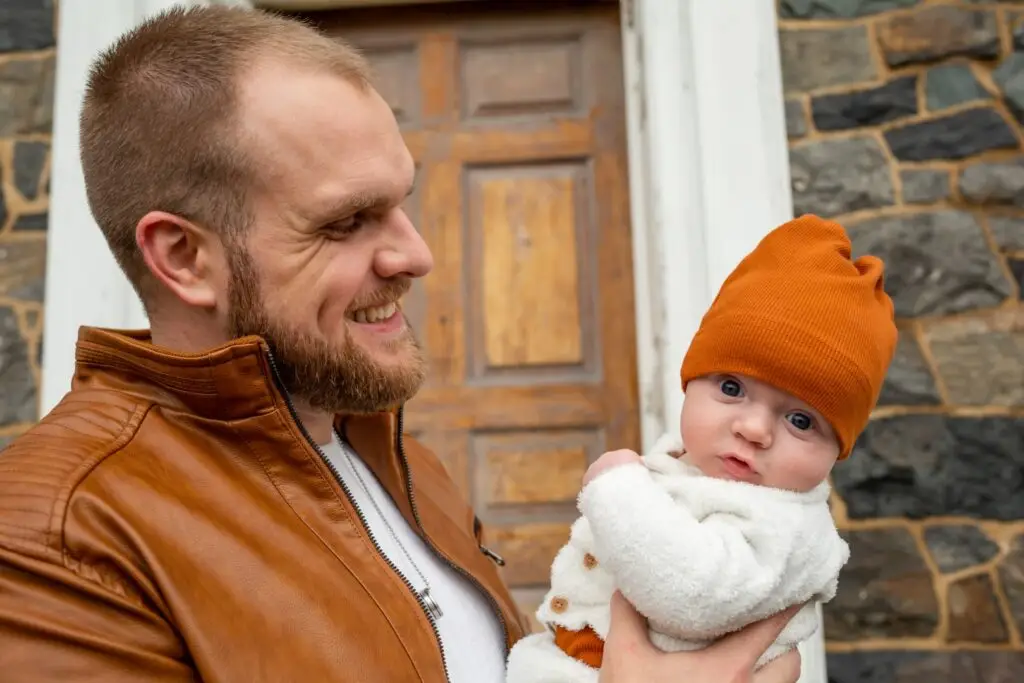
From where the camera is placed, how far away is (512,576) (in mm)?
2828

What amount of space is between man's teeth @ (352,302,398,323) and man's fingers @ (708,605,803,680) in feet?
2.40

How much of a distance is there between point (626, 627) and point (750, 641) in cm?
17

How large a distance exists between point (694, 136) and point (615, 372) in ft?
2.76

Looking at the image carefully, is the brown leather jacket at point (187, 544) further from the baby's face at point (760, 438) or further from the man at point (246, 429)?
the baby's face at point (760, 438)

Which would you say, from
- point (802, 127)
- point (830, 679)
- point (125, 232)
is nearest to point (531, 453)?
point (830, 679)

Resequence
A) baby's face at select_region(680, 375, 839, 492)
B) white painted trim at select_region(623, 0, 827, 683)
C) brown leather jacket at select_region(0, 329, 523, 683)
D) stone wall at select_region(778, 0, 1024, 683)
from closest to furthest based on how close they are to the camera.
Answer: brown leather jacket at select_region(0, 329, 523, 683) → baby's face at select_region(680, 375, 839, 492) → stone wall at select_region(778, 0, 1024, 683) → white painted trim at select_region(623, 0, 827, 683)

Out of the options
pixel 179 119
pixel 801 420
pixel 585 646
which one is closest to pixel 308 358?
pixel 179 119

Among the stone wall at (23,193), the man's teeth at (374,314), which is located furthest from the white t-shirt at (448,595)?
the stone wall at (23,193)

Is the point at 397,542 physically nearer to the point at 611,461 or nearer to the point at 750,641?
the point at 611,461

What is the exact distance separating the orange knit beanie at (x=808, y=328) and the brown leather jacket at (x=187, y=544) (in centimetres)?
60

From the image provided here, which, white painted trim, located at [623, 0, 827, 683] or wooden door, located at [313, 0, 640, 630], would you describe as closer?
white painted trim, located at [623, 0, 827, 683]

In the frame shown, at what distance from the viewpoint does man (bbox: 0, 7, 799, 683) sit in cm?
99

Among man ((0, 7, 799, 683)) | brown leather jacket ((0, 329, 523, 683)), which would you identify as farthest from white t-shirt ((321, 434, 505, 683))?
brown leather jacket ((0, 329, 523, 683))

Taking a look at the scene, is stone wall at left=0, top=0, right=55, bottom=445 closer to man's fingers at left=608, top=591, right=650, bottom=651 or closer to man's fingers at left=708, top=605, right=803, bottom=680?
man's fingers at left=608, top=591, right=650, bottom=651
